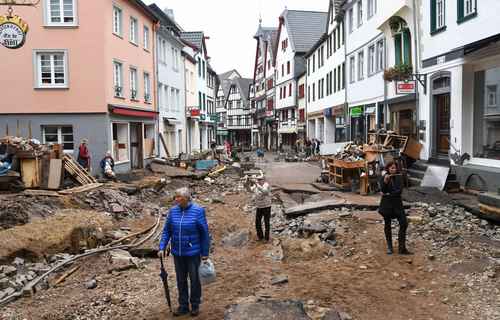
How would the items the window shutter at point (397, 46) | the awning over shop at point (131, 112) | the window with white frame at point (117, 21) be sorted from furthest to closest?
the window with white frame at point (117, 21), the awning over shop at point (131, 112), the window shutter at point (397, 46)

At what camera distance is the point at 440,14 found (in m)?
15.8

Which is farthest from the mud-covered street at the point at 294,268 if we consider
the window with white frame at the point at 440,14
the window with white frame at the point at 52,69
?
the window with white frame at the point at 52,69

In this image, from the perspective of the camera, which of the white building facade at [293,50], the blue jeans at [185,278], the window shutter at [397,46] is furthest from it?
the white building facade at [293,50]

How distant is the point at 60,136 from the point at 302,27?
121 feet

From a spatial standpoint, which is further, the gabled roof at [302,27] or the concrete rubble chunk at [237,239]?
the gabled roof at [302,27]

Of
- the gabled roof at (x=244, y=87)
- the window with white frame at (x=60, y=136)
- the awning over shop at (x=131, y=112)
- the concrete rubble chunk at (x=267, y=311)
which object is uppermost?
the gabled roof at (x=244, y=87)

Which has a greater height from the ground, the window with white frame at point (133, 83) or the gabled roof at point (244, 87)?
the gabled roof at point (244, 87)

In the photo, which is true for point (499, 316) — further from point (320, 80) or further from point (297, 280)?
point (320, 80)

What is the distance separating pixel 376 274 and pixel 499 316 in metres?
2.14

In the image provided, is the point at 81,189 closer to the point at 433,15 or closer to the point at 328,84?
the point at 433,15

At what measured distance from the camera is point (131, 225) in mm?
13539

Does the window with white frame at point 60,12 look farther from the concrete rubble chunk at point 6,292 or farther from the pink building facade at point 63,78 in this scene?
the concrete rubble chunk at point 6,292

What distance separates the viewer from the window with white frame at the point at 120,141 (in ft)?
76.2

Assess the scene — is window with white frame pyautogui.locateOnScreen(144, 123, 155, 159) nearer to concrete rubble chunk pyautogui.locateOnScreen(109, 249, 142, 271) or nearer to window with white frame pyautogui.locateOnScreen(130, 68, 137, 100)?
window with white frame pyautogui.locateOnScreen(130, 68, 137, 100)
